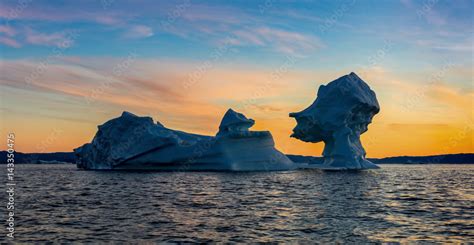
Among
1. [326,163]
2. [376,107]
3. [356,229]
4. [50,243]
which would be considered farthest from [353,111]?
[50,243]

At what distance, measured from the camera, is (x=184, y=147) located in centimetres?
5419

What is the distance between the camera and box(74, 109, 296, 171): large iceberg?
52969 mm

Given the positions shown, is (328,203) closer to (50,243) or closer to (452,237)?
(452,237)

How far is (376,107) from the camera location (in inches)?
2452

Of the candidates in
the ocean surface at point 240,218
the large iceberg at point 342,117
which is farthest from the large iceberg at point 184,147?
the ocean surface at point 240,218

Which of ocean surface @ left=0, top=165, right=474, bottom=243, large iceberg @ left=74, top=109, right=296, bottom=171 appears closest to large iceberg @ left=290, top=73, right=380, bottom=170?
large iceberg @ left=74, top=109, right=296, bottom=171

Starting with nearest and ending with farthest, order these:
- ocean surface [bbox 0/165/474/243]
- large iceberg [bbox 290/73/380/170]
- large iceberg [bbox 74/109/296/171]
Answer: ocean surface [bbox 0/165/474/243], large iceberg [bbox 74/109/296/171], large iceberg [bbox 290/73/380/170]

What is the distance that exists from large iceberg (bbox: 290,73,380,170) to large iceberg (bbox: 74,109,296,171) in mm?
8499

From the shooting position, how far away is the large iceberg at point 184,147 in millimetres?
52969

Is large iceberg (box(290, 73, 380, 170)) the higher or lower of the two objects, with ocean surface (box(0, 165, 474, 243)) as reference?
higher

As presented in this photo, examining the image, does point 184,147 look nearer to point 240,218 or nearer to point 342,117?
point 342,117

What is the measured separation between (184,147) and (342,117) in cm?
2094

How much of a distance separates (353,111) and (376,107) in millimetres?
3873

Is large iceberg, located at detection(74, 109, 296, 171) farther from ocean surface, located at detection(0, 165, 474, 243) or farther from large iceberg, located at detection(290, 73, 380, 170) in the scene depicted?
ocean surface, located at detection(0, 165, 474, 243)
